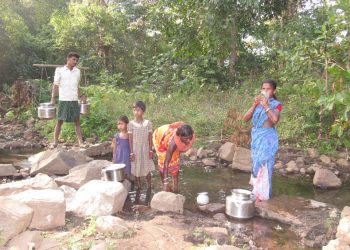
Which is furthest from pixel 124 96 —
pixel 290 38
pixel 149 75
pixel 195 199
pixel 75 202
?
pixel 75 202

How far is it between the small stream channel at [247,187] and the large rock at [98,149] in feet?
4.61

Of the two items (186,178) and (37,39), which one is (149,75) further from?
(186,178)

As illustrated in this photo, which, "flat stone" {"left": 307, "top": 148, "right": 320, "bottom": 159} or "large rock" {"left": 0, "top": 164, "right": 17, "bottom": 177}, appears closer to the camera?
A: "large rock" {"left": 0, "top": 164, "right": 17, "bottom": 177}

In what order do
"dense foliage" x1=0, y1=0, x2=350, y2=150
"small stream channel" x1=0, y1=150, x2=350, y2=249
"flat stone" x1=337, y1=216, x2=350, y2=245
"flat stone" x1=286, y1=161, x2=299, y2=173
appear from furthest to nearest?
"dense foliage" x1=0, y1=0, x2=350, y2=150 → "flat stone" x1=286, y1=161, x2=299, y2=173 → "small stream channel" x1=0, y1=150, x2=350, y2=249 → "flat stone" x1=337, y1=216, x2=350, y2=245

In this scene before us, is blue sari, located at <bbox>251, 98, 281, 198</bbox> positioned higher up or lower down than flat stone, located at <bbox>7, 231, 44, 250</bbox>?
higher up

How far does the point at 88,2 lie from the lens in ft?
48.8

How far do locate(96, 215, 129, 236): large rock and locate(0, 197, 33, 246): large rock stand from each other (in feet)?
2.06

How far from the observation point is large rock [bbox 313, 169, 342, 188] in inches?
247

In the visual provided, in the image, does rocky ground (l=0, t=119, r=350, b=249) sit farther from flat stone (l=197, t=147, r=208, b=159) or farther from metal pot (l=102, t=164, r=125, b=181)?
flat stone (l=197, t=147, r=208, b=159)

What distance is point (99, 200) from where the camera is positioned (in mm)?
4137

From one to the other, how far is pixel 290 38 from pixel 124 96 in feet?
16.3

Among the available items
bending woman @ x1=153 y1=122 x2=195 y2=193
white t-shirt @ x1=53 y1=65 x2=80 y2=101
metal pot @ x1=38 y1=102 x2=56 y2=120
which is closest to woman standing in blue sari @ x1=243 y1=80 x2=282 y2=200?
bending woman @ x1=153 y1=122 x2=195 y2=193

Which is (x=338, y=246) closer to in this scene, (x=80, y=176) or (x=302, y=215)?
(x=302, y=215)

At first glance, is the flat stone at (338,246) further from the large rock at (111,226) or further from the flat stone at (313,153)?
the flat stone at (313,153)
